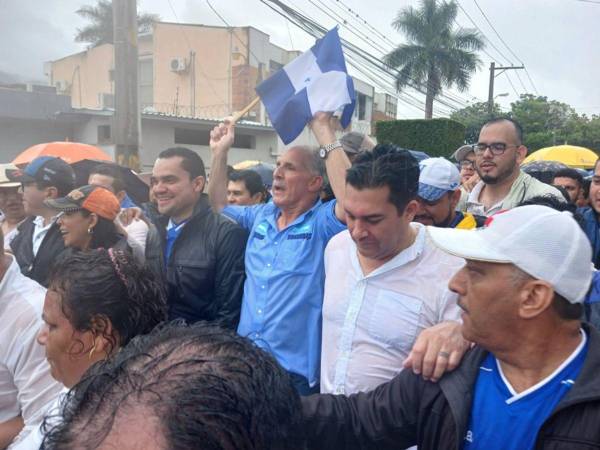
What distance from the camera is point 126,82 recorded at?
6.62 metres

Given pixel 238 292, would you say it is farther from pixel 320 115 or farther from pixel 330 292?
pixel 320 115

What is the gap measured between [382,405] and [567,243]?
2.42ft

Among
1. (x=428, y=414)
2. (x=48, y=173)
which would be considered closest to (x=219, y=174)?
(x=48, y=173)

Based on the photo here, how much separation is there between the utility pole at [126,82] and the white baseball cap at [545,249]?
591 centimetres

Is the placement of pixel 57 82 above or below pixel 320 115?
above

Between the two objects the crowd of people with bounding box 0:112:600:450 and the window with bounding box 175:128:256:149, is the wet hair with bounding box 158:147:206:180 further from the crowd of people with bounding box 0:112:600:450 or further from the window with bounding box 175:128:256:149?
the window with bounding box 175:128:256:149

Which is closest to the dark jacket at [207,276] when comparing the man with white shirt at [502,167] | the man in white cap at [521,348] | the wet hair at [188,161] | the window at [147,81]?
the wet hair at [188,161]

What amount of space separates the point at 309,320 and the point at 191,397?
1.99 meters

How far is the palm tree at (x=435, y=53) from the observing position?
3559 cm

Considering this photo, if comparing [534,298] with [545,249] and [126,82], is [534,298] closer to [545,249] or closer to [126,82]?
[545,249]

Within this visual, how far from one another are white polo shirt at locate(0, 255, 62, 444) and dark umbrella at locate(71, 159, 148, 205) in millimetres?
3260

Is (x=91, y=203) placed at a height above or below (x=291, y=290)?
above

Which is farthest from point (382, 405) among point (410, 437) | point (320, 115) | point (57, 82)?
point (57, 82)

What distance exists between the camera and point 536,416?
1.42 metres
